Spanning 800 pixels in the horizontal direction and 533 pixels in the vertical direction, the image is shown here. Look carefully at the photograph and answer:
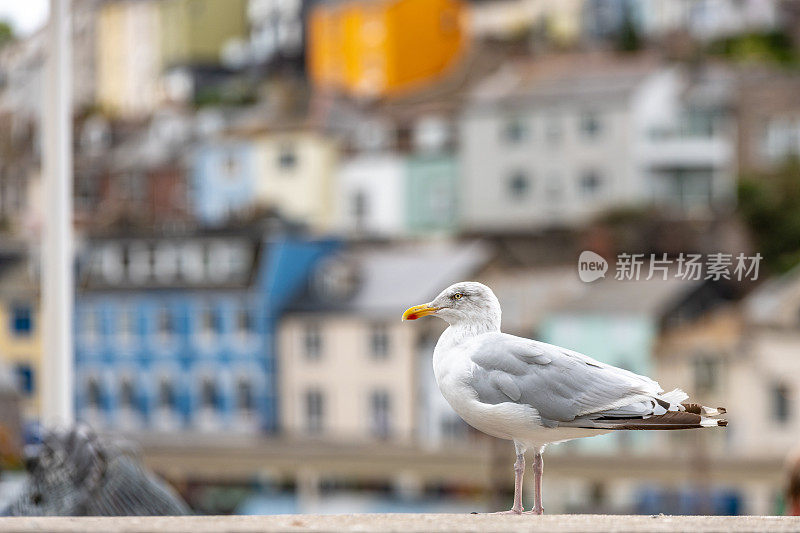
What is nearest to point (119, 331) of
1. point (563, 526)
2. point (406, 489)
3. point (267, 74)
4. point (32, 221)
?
point (32, 221)

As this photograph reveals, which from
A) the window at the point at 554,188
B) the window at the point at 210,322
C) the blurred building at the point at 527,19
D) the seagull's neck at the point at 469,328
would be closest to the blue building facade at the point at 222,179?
the window at the point at 210,322

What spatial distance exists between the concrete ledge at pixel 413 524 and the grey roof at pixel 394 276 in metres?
18.5

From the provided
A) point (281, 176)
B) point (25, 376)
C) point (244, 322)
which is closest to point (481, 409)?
point (244, 322)

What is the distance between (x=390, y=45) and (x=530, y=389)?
27099mm

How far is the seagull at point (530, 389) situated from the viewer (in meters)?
0.97

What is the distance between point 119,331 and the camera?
23.6 metres

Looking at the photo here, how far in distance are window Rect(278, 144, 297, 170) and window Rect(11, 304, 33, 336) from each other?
204 inches

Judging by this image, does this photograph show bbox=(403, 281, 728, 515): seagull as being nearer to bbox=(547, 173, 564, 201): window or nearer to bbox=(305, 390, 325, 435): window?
bbox=(305, 390, 325, 435): window

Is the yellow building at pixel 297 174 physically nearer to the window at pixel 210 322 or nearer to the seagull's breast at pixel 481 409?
the window at pixel 210 322

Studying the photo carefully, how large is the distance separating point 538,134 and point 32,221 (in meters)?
9.59

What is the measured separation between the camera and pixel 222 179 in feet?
89.1

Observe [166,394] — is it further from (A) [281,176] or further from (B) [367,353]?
(A) [281,176]

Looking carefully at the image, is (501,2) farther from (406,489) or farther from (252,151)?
(406,489)

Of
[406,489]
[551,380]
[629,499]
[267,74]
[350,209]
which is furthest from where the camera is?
[267,74]
